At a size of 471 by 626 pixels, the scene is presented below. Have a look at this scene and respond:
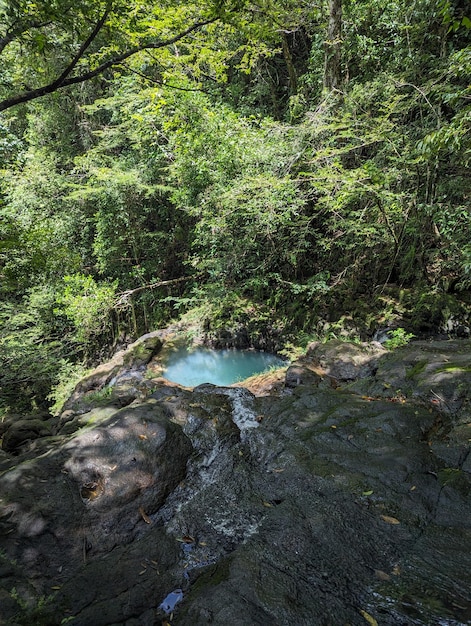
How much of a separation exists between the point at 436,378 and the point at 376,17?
888cm

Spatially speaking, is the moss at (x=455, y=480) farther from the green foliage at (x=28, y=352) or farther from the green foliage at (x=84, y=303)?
the green foliage at (x=84, y=303)

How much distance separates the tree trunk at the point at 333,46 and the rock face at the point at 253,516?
7406 mm

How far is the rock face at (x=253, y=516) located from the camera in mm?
1903

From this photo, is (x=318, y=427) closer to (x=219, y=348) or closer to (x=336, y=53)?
(x=219, y=348)

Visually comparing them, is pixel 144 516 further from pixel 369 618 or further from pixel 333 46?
pixel 333 46

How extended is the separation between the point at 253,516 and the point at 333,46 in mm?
9558

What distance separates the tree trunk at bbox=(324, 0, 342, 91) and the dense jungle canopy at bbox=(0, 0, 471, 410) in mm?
29

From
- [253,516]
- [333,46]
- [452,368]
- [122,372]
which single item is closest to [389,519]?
[253,516]

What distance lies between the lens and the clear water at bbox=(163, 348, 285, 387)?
30.8 ft

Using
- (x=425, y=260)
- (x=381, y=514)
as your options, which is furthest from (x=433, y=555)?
(x=425, y=260)

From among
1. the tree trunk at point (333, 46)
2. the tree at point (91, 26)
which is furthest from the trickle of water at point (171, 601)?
the tree trunk at point (333, 46)

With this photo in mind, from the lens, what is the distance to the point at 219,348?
10625mm

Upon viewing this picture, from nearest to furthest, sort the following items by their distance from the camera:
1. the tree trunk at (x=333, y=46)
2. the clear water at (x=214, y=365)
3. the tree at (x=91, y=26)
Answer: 1. the tree at (x=91, y=26)
2. the tree trunk at (x=333, y=46)
3. the clear water at (x=214, y=365)

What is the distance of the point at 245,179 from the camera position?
7.37 meters
